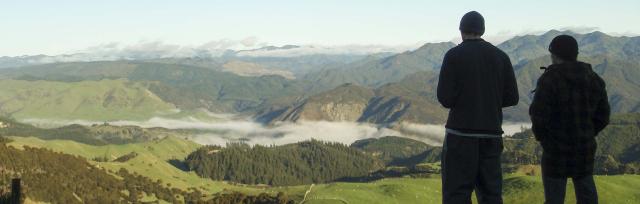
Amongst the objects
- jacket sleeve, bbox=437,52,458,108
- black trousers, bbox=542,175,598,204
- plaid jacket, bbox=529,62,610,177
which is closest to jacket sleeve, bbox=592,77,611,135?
plaid jacket, bbox=529,62,610,177

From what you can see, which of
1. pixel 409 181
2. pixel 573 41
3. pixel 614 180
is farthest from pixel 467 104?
pixel 409 181

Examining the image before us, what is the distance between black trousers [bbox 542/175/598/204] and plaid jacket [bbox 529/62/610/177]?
0.26 meters

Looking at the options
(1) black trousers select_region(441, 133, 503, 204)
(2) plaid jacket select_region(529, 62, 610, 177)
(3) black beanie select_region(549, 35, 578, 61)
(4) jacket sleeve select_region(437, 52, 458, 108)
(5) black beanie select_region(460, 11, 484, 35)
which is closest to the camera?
(1) black trousers select_region(441, 133, 503, 204)

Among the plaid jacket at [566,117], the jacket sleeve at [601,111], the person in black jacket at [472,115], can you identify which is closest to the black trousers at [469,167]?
the person in black jacket at [472,115]

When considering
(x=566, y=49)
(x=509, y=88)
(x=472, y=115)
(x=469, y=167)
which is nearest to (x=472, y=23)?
(x=509, y=88)

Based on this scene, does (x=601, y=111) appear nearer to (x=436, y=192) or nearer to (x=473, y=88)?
(x=473, y=88)

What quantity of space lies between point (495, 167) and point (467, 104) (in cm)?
155

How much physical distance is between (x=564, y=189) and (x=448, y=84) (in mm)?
3956

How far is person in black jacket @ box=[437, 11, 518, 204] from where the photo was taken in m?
13.0

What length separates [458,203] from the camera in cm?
1321

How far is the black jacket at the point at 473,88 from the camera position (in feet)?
42.7

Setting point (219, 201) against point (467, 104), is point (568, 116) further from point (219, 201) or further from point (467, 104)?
point (219, 201)

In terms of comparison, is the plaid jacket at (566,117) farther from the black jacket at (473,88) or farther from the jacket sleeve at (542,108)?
the black jacket at (473,88)

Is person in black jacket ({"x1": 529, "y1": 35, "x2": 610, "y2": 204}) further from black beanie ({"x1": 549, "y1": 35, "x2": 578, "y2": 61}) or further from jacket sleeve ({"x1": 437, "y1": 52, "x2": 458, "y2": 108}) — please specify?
jacket sleeve ({"x1": 437, "y1": 52, "x2": 458, "y2": 108})
